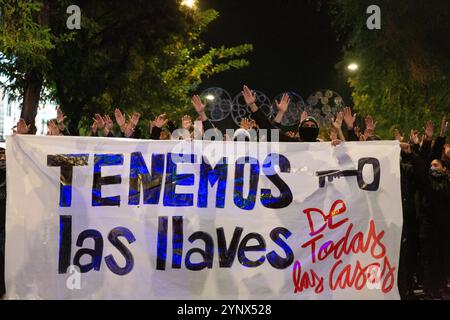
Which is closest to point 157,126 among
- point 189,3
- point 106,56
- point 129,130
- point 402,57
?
point 129,130

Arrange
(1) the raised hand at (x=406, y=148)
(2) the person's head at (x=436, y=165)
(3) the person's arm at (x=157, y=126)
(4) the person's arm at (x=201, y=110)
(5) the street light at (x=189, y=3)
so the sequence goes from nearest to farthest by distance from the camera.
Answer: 1. (4) the person's arm at (x=201, y=110)
2. (1) the raised hand at (x=406, y=148)
3. (3) the person's arm at (x=157, y=126)
4. (2) the person's head at (x=436, y=165)
5. (5) the street light at (x=189, y=3)

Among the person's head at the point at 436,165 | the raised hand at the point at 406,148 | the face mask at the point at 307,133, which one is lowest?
the person's head at the point at 436,165

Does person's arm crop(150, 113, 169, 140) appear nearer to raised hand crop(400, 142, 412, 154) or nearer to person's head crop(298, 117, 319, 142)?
person's head crop(298, 117, 319, 142)

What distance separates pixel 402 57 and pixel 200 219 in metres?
6.51

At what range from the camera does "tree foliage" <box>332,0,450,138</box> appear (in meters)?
9.45

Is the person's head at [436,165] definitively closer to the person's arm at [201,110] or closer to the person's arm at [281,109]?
the person's arm at [281,109]

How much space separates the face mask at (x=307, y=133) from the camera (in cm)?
579

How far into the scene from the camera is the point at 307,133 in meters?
5.80

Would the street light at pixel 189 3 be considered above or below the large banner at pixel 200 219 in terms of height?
above

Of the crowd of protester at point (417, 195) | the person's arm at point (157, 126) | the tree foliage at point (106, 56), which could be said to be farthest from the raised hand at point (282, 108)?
the tree foliage at point (106, 56)

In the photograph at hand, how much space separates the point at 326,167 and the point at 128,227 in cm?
184

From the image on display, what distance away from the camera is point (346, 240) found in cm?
525

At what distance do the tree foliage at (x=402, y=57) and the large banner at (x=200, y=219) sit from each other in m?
4.84
